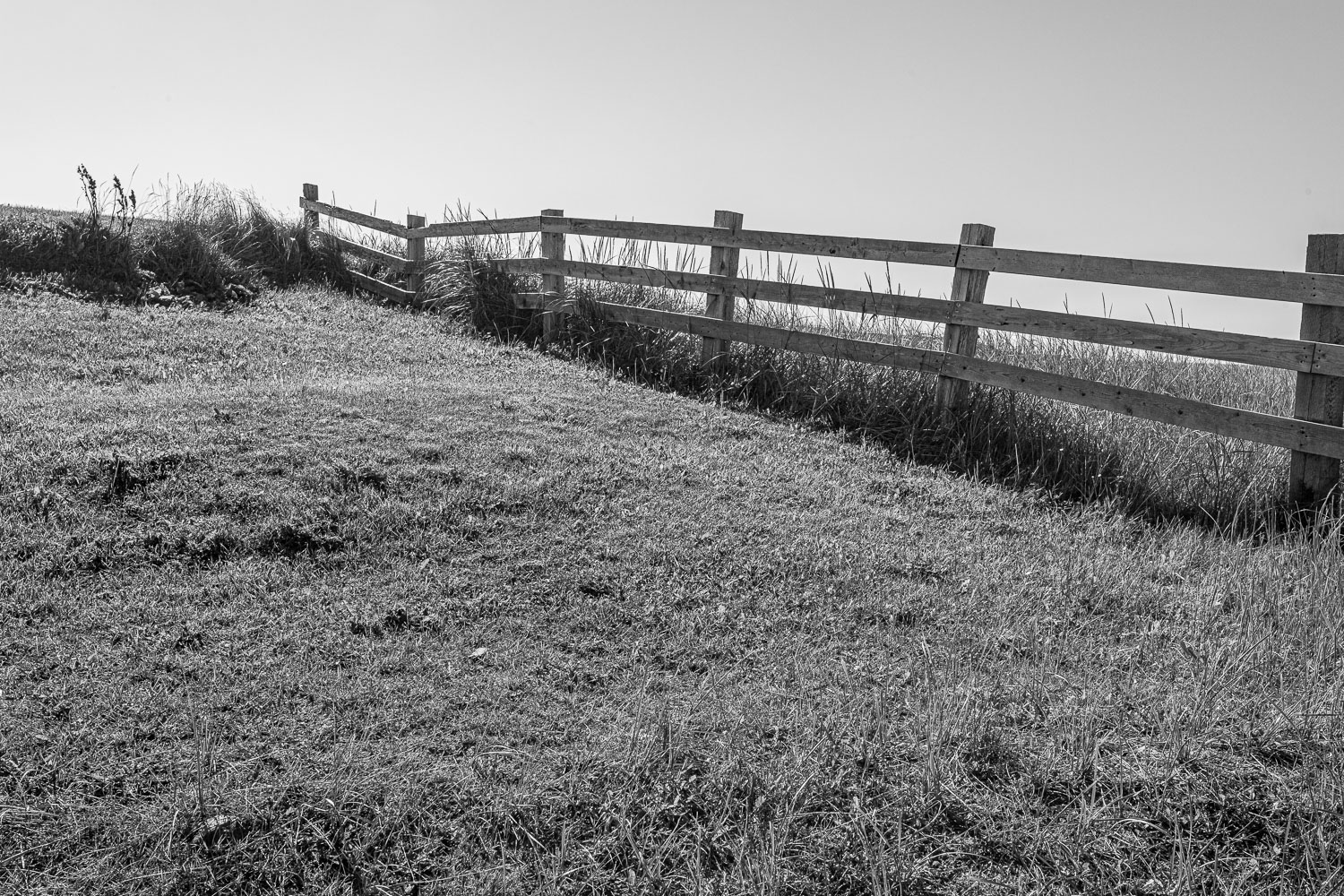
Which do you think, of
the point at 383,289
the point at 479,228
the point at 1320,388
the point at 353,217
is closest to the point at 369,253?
the point at 353,217

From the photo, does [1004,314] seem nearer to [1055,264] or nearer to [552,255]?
[1055,264]

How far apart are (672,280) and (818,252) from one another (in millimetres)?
1723

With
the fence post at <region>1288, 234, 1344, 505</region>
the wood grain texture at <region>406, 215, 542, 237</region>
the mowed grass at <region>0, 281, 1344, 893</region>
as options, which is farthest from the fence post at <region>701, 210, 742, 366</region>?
the fence post at <region>1288, 234, 1344, 505</region>

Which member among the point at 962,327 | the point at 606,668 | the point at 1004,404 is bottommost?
the point at 606,668

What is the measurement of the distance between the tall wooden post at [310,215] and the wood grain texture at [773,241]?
643cm

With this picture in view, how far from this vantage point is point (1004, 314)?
8195mm

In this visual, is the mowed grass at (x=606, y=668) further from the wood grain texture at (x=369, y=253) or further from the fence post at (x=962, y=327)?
the wood grain texture at (x=369, y=253)

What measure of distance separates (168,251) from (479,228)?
14.1 ft

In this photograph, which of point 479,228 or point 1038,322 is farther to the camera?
point 479,228

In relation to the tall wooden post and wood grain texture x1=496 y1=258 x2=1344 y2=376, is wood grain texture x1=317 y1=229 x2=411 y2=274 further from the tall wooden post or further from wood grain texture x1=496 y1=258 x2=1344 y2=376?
wood grain texture x1=496 y1=258 x2=1344 y2=376

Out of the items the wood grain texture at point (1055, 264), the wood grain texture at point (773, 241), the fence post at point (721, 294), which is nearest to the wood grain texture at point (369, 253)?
the wood grain texture at point (773, 241)

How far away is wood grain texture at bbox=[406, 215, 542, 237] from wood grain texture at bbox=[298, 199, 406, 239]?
38 centimetres

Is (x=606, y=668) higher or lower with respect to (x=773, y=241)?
lower

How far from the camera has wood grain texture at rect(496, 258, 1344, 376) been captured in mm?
6961
